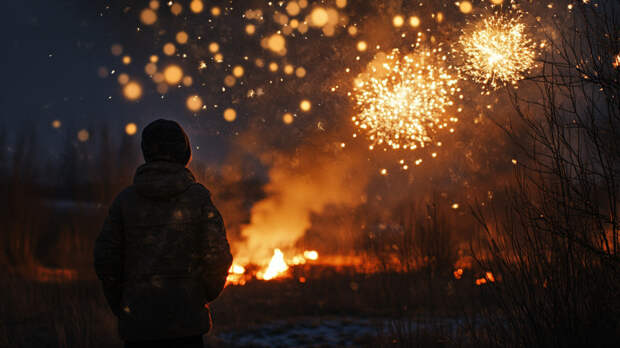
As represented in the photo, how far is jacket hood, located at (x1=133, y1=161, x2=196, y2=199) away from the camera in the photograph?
9.40ft

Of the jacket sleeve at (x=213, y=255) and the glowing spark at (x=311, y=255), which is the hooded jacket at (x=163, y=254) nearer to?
the jacket sleeve at (x=213, y=255)

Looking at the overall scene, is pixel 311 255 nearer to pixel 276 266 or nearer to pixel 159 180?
pixel 276 266

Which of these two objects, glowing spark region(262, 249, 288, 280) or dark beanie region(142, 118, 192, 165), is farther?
glowing spark region(262, 249, 288, 280)

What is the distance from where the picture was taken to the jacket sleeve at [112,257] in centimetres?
282

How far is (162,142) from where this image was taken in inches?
116

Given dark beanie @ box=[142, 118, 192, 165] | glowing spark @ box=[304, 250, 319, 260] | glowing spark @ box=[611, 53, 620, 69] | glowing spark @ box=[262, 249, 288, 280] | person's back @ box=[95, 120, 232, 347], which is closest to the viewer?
person's back @ box=[95, 120, 232, 347]

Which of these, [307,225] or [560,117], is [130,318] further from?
[307,225]

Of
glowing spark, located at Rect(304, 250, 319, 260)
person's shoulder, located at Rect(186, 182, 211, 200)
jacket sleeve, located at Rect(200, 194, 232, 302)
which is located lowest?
jacket sleeve, located at Rect(200, 194, 232, 302)

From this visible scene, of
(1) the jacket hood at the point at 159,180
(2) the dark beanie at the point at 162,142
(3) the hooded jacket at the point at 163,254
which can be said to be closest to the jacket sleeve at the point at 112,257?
(3) the hooded jacket at the point at 163,254

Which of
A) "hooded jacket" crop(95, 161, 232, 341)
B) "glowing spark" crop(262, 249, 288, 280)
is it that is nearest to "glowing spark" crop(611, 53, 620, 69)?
"hooded jacket" crop(95, 161, 232, 341)

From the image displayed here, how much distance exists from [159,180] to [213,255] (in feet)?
1.95

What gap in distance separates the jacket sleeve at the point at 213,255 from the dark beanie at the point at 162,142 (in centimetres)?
44

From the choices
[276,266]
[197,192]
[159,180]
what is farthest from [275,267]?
[159,180]

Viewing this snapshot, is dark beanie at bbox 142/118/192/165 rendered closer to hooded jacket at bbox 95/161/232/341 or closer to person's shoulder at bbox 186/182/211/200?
hooded jacket at bbox 95/161/232/341
